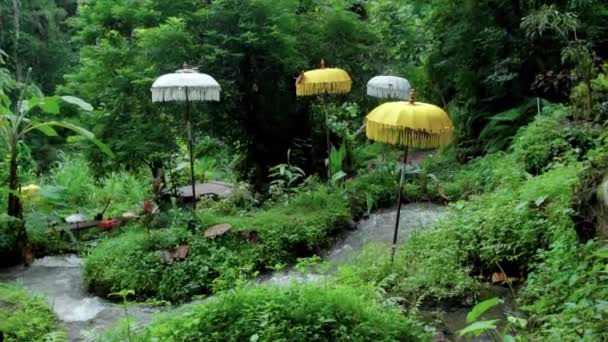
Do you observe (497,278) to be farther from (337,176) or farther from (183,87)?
(183,87)

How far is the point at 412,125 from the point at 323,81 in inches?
95.1

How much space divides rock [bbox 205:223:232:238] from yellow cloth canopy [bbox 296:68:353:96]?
199cm

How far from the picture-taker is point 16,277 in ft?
19.4

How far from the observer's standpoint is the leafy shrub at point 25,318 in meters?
4.08

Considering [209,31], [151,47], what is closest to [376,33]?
[209,31]

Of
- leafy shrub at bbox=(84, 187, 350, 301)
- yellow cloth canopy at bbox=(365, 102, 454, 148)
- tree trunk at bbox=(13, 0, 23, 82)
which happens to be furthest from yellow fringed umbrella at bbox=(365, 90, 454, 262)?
tree trunk at bbox=(13, 0, 23, 82)

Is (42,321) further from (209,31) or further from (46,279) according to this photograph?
(209,31)

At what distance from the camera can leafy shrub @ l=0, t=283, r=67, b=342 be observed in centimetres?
408

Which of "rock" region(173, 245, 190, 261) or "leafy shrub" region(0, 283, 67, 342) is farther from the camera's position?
Result: "rock" region(173, 245, 190, 261)

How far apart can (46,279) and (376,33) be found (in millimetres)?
5998

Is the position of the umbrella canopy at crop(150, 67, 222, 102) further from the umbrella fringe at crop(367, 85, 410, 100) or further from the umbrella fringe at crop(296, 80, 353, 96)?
the umbrella fringe at crop(367, 85, 410, 100)

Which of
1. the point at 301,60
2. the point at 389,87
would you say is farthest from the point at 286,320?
the point at 301,60

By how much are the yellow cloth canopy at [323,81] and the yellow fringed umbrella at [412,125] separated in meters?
2.09

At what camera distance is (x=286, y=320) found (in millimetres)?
3504
